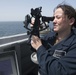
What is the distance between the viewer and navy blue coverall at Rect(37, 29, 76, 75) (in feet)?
4.58

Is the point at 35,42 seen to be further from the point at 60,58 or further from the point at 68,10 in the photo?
the point at 68,10

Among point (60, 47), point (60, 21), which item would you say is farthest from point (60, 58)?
point (60, 21)

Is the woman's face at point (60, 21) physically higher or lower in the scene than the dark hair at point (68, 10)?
lower

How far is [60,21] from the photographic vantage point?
1.66 metres

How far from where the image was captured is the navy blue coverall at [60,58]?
1397mm

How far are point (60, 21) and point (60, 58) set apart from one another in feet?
1.15

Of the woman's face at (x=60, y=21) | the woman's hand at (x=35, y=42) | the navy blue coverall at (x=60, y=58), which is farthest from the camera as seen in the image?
the woman's face at (x=60, y=21)

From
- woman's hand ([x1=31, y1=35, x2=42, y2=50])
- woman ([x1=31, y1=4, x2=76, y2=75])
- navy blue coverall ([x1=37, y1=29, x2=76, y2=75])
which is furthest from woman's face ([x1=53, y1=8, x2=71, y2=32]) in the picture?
woman's hand ([x1=31, y1=35, x2=42, y2=50])

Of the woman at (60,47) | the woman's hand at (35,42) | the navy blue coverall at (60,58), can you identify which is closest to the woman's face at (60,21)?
the woman at (60,47)

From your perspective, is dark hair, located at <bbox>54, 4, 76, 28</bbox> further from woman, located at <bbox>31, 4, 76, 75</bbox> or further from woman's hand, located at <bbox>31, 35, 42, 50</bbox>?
woman's hand, located at <bbox>31, 35, 42, 50</bbox>

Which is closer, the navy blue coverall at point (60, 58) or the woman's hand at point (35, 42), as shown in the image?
the navy blue coverall at point (60, 58)

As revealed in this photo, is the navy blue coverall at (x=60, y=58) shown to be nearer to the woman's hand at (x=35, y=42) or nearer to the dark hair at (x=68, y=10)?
the woman's hand at (x=35, y=42)

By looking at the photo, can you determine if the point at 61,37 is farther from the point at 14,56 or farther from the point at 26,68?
the point at 26,68

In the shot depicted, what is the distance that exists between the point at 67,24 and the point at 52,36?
0.75 feet
